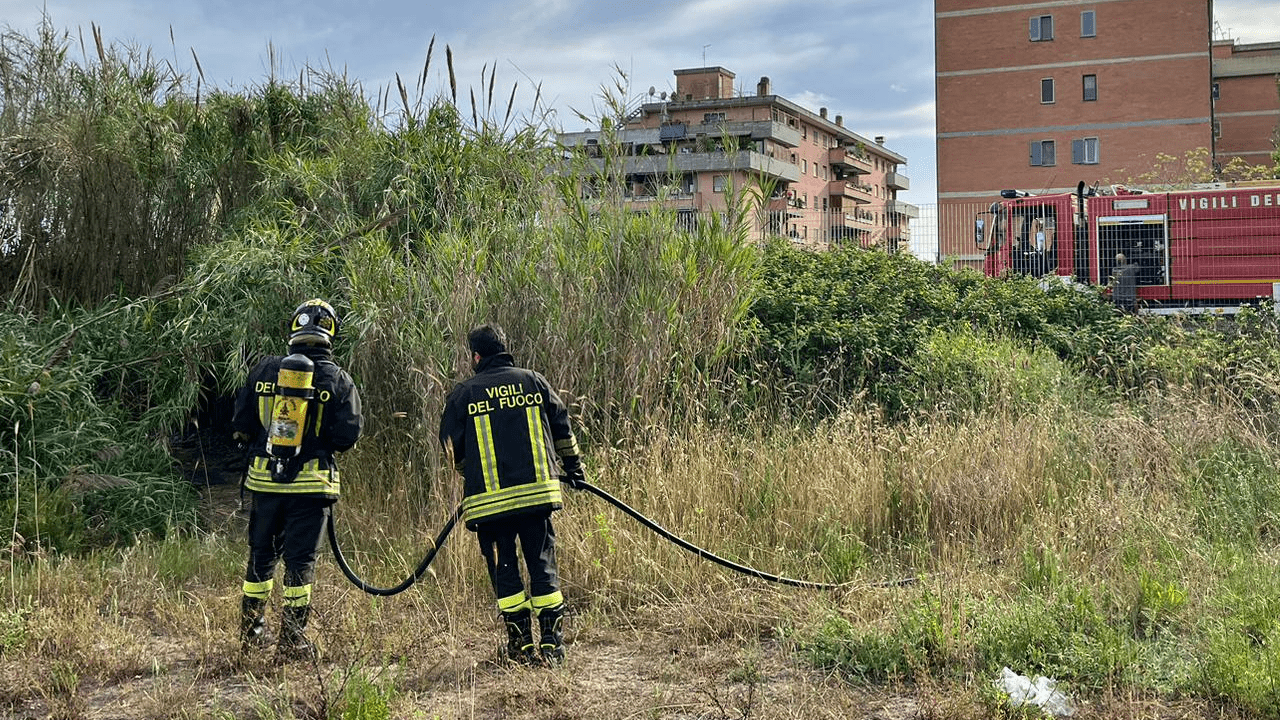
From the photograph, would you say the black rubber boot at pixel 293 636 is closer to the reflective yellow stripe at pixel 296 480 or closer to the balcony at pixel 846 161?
the reflective yellow stripe at pixel 296 480

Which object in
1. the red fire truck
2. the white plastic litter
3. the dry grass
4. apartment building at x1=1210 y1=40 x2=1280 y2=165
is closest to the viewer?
the white plastic litter

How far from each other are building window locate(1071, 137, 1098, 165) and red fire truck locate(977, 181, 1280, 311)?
2691 centimetres

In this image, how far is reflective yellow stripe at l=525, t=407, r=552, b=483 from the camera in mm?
5105

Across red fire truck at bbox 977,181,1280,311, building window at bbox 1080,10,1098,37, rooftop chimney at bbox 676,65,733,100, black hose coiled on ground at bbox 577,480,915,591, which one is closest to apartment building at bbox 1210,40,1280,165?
building window at bbox 1080,10,1098,37

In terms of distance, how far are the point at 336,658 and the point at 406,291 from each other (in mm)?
3223

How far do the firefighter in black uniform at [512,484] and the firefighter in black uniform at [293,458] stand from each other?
0.64 meters

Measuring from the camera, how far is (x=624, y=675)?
16.1ft

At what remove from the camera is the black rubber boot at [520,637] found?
5000mm

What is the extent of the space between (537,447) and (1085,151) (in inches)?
1756

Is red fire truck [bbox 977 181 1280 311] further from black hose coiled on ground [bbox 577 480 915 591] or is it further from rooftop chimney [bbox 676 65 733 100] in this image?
rooftop chimney [bbox 676 65 733 100]

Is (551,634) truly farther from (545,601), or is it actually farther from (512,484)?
(512,484)

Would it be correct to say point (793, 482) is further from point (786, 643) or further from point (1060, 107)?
point (1060, 107)

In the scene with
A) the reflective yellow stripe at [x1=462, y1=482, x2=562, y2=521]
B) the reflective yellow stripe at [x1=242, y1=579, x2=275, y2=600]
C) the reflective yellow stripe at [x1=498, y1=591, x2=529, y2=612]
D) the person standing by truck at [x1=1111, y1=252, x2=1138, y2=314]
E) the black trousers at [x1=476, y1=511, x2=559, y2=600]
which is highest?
the person standing by truck at [x1=1111, y1=252, x2=1138, y2=314]

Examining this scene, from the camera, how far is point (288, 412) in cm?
523
